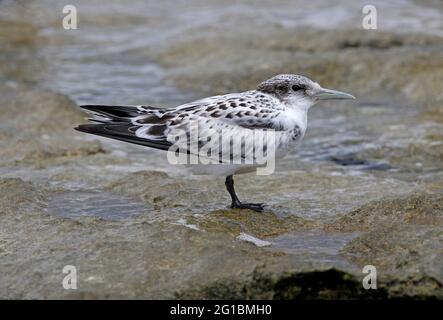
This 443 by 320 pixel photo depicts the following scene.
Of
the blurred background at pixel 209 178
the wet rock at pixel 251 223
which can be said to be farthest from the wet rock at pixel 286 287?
the wet rock at pixel 251 223

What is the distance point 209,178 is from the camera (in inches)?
277

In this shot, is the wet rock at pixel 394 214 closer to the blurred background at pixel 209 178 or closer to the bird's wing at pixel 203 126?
the blurred background at pixel 209 178

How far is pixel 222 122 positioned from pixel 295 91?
636 millimetres

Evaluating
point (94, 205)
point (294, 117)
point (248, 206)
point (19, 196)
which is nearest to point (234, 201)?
point (248, 206)

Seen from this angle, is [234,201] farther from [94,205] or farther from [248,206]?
[94,205]

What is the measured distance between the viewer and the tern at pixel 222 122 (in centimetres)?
579

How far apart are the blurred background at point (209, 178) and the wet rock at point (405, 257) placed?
1 cm

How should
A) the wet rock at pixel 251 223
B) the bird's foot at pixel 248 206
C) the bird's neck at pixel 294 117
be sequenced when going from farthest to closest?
the bird's foot at pixel 248 206 < the bird's neck at pixel 294 117 < the wet rock at pixel 251 223

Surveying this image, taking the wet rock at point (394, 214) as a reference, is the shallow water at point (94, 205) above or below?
below

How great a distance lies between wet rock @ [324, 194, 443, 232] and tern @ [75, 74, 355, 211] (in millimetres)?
614

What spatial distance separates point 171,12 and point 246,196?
8817 millimetres

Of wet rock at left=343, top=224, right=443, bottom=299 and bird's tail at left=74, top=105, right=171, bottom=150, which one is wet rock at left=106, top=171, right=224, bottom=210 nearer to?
bird's tail at left=74, top=105, right=171, bottom=150

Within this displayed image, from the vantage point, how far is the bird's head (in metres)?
6.13

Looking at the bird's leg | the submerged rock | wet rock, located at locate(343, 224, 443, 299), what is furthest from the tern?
the submerged rock
